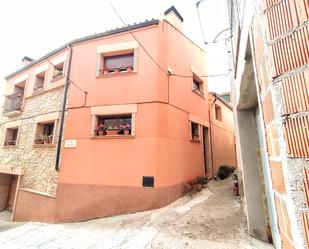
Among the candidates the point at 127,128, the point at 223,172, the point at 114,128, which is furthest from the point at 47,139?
the point at 223,172

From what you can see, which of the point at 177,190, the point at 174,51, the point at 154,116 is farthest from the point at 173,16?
the point at 177,190

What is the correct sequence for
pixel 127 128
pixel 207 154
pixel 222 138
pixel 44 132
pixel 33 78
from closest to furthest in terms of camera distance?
pixel 127 128, pixel 44 132, pixel 207 154, pixel 33 78, pixel 222 138

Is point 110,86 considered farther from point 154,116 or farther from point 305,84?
point 305,84

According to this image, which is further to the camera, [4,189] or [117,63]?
[4,189]

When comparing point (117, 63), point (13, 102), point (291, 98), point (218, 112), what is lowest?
point (291, 98)

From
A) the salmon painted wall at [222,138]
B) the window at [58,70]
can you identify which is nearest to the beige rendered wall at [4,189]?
the window at [58,70]

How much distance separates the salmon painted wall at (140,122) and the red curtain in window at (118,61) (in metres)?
0.52

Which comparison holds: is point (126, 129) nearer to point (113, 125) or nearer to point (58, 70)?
point (113, 125)

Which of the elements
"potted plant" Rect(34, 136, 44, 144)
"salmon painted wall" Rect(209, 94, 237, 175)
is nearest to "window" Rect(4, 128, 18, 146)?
"potted plant" Rect(34, 136, 44, 144)

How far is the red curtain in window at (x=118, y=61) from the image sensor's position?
8003 mm

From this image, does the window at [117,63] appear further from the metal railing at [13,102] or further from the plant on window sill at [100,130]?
the metal railing at [13,102]

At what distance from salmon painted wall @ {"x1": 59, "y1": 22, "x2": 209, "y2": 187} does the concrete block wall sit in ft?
19.4

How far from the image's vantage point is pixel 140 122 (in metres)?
6.97

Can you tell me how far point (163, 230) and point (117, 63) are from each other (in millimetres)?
6565
